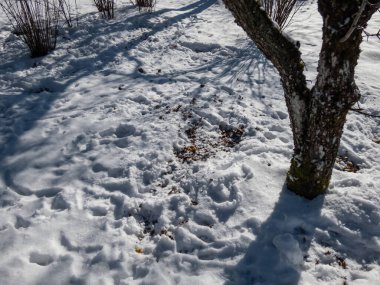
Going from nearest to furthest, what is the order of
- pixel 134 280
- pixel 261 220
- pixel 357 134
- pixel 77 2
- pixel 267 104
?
pixel 134 280, pixel 261 220, pixel 357 134, pixel 267 104, pixel 77 2

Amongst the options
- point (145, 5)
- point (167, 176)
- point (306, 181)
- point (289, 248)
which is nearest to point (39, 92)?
point (167, 176)

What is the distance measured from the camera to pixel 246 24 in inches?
78.7

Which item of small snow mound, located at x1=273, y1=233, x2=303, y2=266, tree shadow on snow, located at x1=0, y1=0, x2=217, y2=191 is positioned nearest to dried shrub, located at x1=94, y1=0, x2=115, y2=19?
tree shadow on snow, located at x1=0, y1=0, x2=217, y2=191

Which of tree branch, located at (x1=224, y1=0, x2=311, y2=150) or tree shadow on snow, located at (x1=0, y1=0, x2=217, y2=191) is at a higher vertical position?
tree branch, located at (x1=224, y1=0, x2=311, y2=150)

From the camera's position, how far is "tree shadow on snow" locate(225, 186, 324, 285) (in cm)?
198

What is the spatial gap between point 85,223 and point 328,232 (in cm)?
156

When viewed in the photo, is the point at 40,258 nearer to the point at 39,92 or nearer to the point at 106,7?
the point at 39,92

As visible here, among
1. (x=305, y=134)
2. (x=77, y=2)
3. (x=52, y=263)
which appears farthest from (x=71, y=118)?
(x=77, y=2)

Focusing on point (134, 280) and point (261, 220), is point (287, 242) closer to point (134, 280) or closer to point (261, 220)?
point (261, 220)

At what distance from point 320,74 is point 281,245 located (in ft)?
3.34

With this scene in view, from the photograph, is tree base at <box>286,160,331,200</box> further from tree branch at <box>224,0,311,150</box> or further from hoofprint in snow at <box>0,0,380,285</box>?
tree branch at <box>224,0,311,150</box>

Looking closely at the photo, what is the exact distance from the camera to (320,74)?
1942 millimetres

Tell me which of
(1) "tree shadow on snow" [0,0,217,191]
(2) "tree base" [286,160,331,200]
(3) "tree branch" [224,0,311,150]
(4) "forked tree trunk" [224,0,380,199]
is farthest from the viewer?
(1) "tree shadow on snow" [0,0,217,191]

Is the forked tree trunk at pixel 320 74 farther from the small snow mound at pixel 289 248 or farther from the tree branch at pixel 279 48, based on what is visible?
the small snow mound at pixel 289 248
